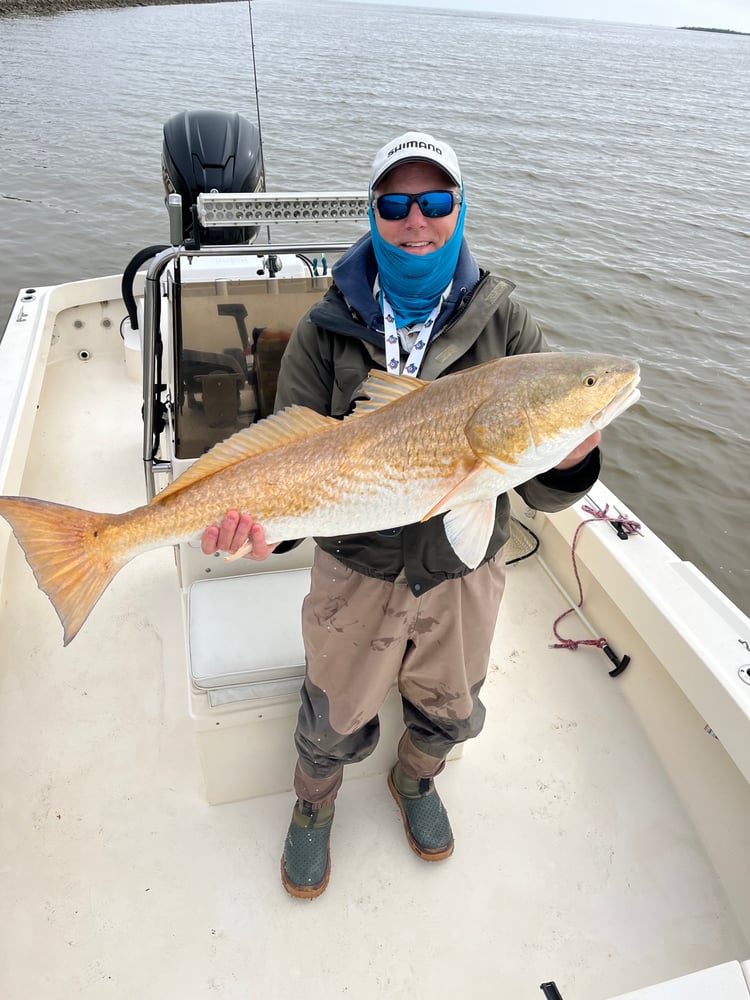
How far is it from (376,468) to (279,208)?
147 centimetres

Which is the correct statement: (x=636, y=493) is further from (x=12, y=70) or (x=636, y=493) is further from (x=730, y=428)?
(x=12, y=70)

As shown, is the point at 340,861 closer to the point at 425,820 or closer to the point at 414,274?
the point at 425,820

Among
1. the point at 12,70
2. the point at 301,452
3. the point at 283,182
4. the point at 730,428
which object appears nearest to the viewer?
the point at 301,452

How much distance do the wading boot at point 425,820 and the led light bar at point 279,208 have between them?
2.56 meters

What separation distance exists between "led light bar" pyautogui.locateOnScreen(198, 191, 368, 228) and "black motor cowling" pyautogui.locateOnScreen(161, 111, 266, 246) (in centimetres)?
126

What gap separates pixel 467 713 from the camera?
244 cm

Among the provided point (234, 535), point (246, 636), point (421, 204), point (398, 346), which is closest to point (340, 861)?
point (246, 636)

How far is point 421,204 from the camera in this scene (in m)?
2.00

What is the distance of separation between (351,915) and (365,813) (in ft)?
1.45

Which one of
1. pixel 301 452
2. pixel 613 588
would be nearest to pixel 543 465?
pixel 301 452

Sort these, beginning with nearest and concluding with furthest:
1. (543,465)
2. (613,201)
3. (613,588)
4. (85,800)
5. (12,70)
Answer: (543,465) < (85,800) < (613,588) < (613,201) < (12,70)

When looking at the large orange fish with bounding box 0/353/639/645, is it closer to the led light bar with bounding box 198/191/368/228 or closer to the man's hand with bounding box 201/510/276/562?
the man's hand with bounding box 201/510/276/562

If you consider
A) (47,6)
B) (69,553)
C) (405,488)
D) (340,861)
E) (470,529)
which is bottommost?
(340,861)

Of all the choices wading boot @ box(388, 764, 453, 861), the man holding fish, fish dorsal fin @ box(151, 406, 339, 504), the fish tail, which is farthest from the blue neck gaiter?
wading boot @ box(388, 764, 453, 861)
